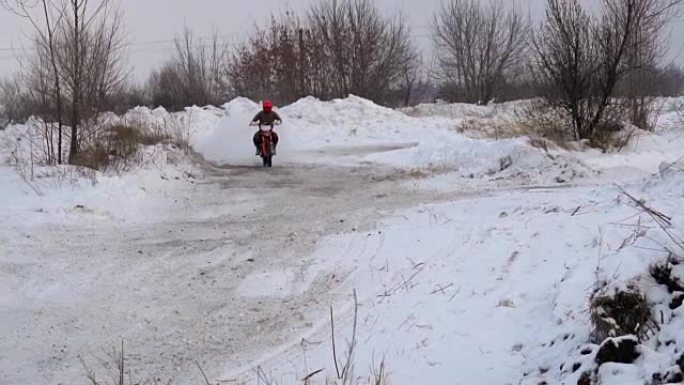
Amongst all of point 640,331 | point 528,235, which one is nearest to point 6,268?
point 528,235

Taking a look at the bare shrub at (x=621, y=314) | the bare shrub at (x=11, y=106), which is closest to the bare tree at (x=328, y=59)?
the bare shrub at (x=11, y=106)

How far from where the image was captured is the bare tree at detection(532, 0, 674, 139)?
1427 centimetres

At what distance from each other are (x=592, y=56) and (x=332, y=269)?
10648 millimetres

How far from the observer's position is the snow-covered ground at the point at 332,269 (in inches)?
176

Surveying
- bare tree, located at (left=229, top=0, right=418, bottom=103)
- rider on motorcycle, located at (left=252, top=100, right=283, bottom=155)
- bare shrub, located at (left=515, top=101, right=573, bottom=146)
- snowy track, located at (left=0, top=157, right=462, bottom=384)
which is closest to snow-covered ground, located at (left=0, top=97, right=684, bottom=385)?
snowy track, located at (left=0, top=157, right=462, bottom=384)

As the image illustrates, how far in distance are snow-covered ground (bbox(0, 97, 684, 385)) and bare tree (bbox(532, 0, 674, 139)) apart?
2.20 meters

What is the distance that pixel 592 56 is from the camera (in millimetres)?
14656

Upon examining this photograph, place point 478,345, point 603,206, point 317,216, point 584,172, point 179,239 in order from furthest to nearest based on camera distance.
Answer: point 584,172 → point 317,216 → point 179,239 → point 603,206 → point 478,345

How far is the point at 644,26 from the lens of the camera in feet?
48.0

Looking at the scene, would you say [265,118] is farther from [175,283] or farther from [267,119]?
[175,283]

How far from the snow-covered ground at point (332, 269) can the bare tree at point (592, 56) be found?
220 cm

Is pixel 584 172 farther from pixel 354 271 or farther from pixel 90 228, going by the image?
pixel 90 228

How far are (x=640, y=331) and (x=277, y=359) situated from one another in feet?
8.18

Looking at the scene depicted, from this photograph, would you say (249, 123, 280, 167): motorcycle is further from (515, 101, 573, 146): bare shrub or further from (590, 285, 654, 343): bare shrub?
(590, 285, 654, 343): bare shrub
